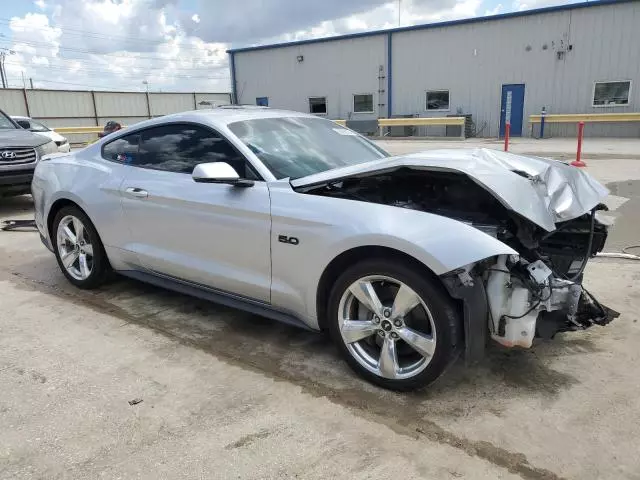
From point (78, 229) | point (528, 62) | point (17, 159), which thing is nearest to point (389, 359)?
point (78, 229)

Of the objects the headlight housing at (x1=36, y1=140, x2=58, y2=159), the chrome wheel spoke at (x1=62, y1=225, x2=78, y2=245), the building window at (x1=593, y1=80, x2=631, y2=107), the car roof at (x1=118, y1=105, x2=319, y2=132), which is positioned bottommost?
the chrome wheel spoke at (x1=62, y1=225, x2=78, y2=245)

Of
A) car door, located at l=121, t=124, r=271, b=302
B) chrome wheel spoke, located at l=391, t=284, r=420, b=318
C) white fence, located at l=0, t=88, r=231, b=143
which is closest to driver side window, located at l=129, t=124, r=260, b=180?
car door, located at l=121, t=124, r=271, b=302

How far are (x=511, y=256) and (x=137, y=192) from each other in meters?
2.78

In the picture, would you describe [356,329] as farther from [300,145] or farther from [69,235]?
[69,235]

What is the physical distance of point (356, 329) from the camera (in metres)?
→ 2.96

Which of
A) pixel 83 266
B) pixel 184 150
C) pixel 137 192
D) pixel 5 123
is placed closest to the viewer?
pixel 184 150

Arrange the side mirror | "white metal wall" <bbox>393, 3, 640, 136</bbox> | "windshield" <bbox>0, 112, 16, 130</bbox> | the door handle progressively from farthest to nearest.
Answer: "white metal wall" <bbox>393, 3, 640, 136</bbox> < "windshield" <bbox>0, 112, 16, 130</bbox> < the door handle < the side mirror

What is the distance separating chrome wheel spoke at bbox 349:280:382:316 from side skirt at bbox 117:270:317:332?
505mm

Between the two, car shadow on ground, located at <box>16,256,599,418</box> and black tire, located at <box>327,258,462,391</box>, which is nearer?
black tire, located at <box>327,258,462,391</box>

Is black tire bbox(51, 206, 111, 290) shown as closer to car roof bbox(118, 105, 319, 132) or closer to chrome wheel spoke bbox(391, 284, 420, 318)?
car roof bbox(118, 105, 319, 132)

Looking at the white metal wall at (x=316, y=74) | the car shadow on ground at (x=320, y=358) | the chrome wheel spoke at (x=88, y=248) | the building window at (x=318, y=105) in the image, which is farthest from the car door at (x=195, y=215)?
the building window at (x=318, y=105)

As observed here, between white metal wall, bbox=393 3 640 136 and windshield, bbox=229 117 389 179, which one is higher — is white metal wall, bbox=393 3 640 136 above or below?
above

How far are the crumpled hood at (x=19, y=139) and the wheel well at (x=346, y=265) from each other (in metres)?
7.48

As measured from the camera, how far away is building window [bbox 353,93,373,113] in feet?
90.0
